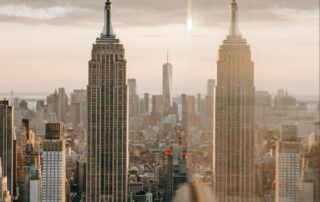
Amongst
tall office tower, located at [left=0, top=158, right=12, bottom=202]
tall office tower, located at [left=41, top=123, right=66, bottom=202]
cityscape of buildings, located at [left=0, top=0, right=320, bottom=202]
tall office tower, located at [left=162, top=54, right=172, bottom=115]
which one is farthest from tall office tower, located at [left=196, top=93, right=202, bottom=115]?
tall office tower, located at [left=0, top=158, right=12, bottom=202]

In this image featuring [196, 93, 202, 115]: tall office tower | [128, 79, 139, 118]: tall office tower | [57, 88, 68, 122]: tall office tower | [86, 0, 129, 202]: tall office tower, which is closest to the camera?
[196, 93, 202, 115]: tall office tower

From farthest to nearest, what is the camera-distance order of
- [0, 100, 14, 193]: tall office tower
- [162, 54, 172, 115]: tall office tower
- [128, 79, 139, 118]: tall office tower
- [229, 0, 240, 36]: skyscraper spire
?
1. [128, 79, 139, 118]: tall office tower
2. [0, 100, 14, 193]: tall office tower
3. [162, 54, 172, 115]: tall office tower
4. [229, 0, 240, 36]: skyscraper spire

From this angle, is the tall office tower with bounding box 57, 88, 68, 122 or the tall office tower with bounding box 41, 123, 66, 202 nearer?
the tall office tower with bounding box 57, 88, 68, 122

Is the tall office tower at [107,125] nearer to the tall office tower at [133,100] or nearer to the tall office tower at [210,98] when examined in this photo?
the tall office tower at [133,100]

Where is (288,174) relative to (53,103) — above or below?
below

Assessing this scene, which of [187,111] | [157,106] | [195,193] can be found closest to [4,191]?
[157,106]

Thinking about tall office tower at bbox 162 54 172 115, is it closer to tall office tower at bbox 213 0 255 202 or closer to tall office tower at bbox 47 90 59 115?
tall office tower at bbox 213 0 255 202

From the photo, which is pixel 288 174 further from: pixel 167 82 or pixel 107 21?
pixel 107 21
